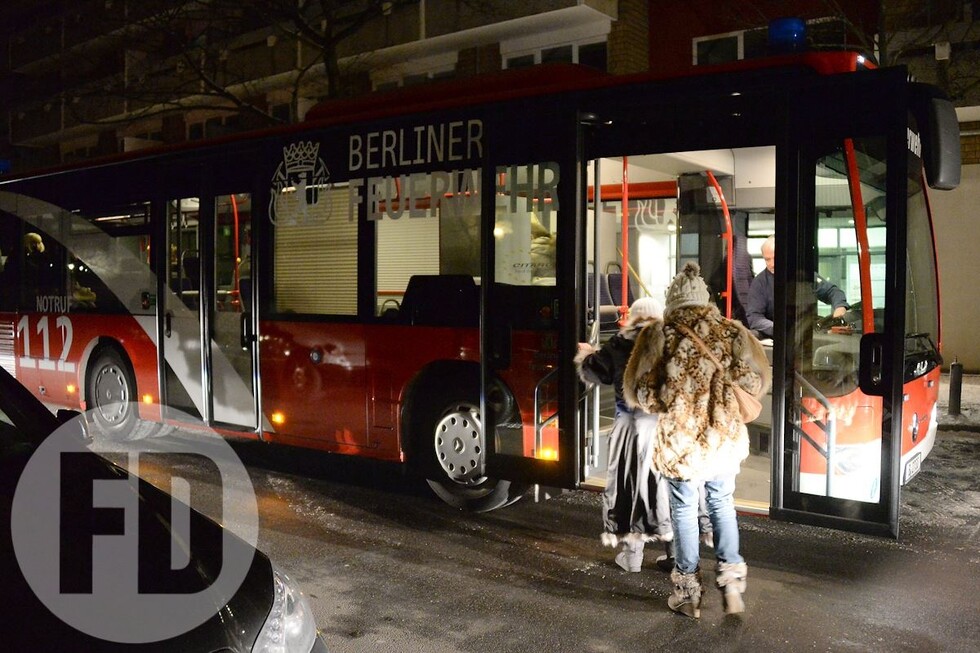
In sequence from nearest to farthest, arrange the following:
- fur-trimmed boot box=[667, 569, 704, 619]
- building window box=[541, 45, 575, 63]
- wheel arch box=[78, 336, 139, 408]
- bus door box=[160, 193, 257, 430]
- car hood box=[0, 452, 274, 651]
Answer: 1. car hood box=[0, 452, 274, 651]
2. fur-trimmed boot box=[667, 569, 704, 619]
3. bus door box=[160, 193, 257, 430]
4. wheel arch box=[78, 336, 139, 408]
5. building window box=[541, 45, 575, 63]

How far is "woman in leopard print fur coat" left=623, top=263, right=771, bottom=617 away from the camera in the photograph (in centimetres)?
488

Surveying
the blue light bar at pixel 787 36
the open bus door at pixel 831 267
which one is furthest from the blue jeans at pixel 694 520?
the blue light bar at pixel 787 36

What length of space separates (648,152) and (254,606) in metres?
4.28

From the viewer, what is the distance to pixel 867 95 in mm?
5477

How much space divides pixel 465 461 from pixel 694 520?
7.51 feet

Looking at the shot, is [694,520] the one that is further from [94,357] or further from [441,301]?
[94,357]

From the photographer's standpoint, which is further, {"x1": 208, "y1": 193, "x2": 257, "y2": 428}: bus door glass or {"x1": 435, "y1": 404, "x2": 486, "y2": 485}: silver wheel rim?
{"x1": 208, "y1": 193, "x2": 257, "y2": 428}: bus door glass

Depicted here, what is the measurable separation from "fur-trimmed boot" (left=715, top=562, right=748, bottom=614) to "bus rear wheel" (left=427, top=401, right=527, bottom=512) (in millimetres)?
2169

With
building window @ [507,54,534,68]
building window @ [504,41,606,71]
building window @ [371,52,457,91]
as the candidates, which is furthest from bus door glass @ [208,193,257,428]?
building window @ [371,52,457,91]

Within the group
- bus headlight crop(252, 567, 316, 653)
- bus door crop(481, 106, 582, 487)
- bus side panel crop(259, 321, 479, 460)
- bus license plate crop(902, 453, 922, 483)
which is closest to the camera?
bus headlight crop(252, 567, 316, 653)

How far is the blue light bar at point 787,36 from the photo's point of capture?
5895mm

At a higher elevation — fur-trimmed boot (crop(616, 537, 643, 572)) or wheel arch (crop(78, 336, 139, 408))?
wheel arch (crop(78, 336, 139, 408))

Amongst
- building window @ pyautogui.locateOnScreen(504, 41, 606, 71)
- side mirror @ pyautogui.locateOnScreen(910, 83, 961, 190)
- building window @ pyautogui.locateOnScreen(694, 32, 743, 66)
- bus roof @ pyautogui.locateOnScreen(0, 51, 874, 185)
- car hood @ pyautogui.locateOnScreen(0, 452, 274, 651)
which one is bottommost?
car hood @ pyautogui.locateOnScreen(0, 452, 274, 651)

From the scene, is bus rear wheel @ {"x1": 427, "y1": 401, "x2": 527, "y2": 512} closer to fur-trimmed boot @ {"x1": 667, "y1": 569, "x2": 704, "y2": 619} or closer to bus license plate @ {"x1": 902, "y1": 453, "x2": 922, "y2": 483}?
fur-trimmed boot @ {"x1": 667, "y1": 569, "x2": 704, "y2": 619}
